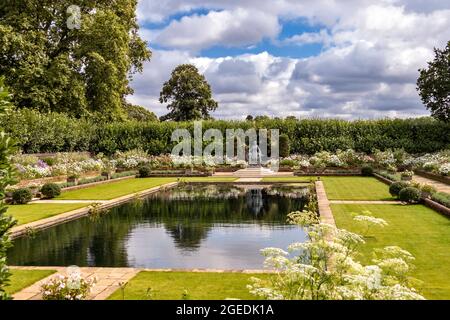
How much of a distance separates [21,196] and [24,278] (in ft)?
33.1

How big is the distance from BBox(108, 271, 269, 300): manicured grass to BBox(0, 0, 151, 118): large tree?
2509 centimetres

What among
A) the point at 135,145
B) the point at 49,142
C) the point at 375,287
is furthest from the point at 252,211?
the point at 135,145

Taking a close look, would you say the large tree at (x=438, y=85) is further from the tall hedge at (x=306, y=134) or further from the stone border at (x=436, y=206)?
the stone border at (x=436, y=206)

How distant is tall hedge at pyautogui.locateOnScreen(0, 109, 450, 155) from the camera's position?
3566 cm

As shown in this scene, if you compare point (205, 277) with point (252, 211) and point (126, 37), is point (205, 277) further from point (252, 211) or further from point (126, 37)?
point (126, 37)

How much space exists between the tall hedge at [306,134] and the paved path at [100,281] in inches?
1033

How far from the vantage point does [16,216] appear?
14.5m

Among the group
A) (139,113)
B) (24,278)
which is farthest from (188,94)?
(24,278)

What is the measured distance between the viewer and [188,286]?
736 cm

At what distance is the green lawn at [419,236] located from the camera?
754cm

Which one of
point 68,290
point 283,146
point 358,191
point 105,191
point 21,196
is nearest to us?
point 68,290

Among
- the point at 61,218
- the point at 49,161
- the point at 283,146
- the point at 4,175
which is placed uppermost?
the point at 283,146

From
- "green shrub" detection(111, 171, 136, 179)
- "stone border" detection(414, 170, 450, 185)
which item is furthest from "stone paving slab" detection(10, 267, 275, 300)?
"green shrub" detection(111, 171, 136, 179)

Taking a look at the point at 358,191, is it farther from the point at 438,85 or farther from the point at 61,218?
the point at 438,85
